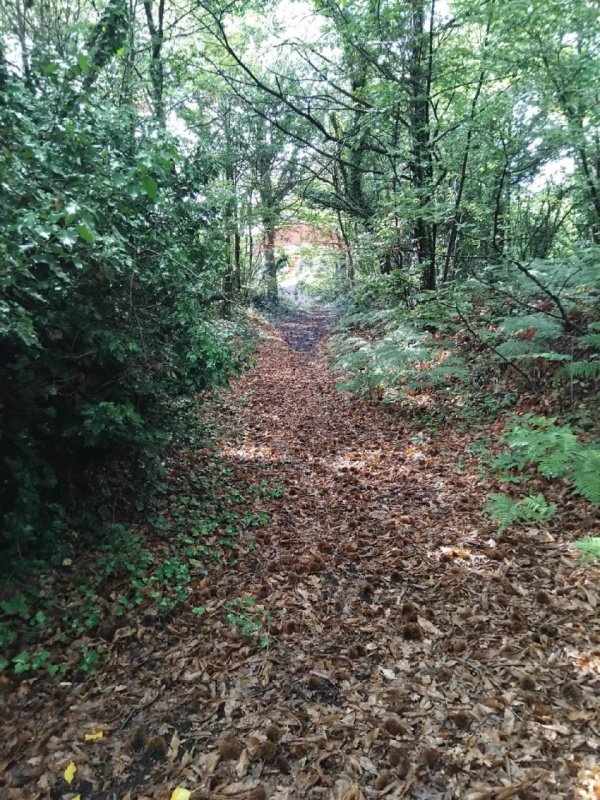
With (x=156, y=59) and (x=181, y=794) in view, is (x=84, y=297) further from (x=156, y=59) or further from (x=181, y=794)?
(x=156, y=59)

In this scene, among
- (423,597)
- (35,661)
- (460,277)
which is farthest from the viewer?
(460,277)

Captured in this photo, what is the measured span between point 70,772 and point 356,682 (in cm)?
165

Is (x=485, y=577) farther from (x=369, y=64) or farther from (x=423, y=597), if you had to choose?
(x=369, y=64)

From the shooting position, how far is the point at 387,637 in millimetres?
3234

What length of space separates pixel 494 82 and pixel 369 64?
2.53 m

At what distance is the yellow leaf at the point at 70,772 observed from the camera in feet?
7.94

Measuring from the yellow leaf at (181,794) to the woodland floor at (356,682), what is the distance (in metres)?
0.04

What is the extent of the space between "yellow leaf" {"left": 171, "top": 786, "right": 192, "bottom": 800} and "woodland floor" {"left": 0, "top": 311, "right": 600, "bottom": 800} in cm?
4

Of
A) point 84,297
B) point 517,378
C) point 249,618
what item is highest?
point 84,297

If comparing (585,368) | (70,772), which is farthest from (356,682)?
(585,368)

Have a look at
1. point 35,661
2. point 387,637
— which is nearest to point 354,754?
point 387,637

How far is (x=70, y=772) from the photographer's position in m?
2.45

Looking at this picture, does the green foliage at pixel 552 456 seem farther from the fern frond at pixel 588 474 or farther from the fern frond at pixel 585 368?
the fern frond at pixel 585 368

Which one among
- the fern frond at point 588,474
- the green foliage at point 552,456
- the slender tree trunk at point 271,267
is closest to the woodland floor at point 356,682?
the fern frond at point 588,474
